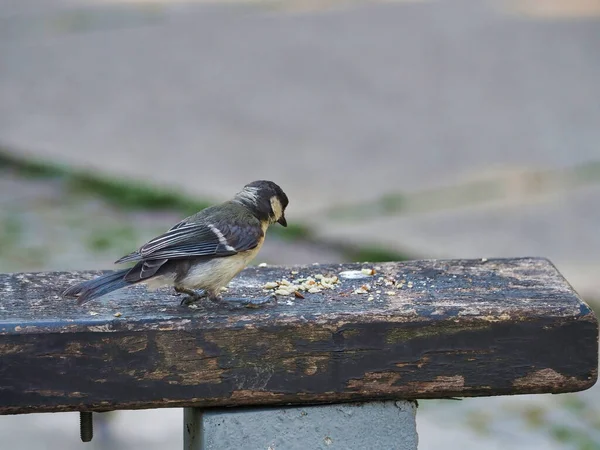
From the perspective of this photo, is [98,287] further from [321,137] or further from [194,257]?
[321,137]

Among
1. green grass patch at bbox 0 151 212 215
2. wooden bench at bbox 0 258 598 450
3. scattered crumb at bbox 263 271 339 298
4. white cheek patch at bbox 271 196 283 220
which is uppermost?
green grass patch at bbox 0 151 212 215

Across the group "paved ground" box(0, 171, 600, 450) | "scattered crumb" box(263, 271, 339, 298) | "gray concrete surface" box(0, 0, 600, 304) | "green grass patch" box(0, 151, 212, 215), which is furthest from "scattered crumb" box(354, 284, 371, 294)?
"green grass patch" box(0, 151, 212, 215)

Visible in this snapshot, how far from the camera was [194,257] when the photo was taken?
3.07m

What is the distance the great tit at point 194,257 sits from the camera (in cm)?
296

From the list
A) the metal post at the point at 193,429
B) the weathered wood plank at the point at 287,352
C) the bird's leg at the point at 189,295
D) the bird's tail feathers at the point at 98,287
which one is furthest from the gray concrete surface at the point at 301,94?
the weathered wood plank at the point at 287,352

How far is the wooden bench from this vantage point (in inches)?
107

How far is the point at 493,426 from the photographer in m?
4.93

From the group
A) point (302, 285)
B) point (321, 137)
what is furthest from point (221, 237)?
point (321, 137)

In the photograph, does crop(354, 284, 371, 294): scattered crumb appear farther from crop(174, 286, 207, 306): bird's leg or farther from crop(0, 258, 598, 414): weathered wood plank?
crop(174, 286, 207, 306): bird's leg

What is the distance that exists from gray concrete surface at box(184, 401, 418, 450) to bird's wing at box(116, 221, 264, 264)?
43cm

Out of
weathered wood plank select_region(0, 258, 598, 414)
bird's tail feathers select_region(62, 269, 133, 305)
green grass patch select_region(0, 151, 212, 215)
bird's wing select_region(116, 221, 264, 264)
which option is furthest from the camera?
green grass patch select_region(0, 151, 212, 215)

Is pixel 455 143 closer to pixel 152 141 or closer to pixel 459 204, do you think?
pixel 459 204

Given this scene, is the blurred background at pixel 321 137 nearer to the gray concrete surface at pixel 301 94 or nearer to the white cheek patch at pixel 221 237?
the gray concrete surface at pixel 301 94

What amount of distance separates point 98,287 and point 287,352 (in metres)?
0.52
